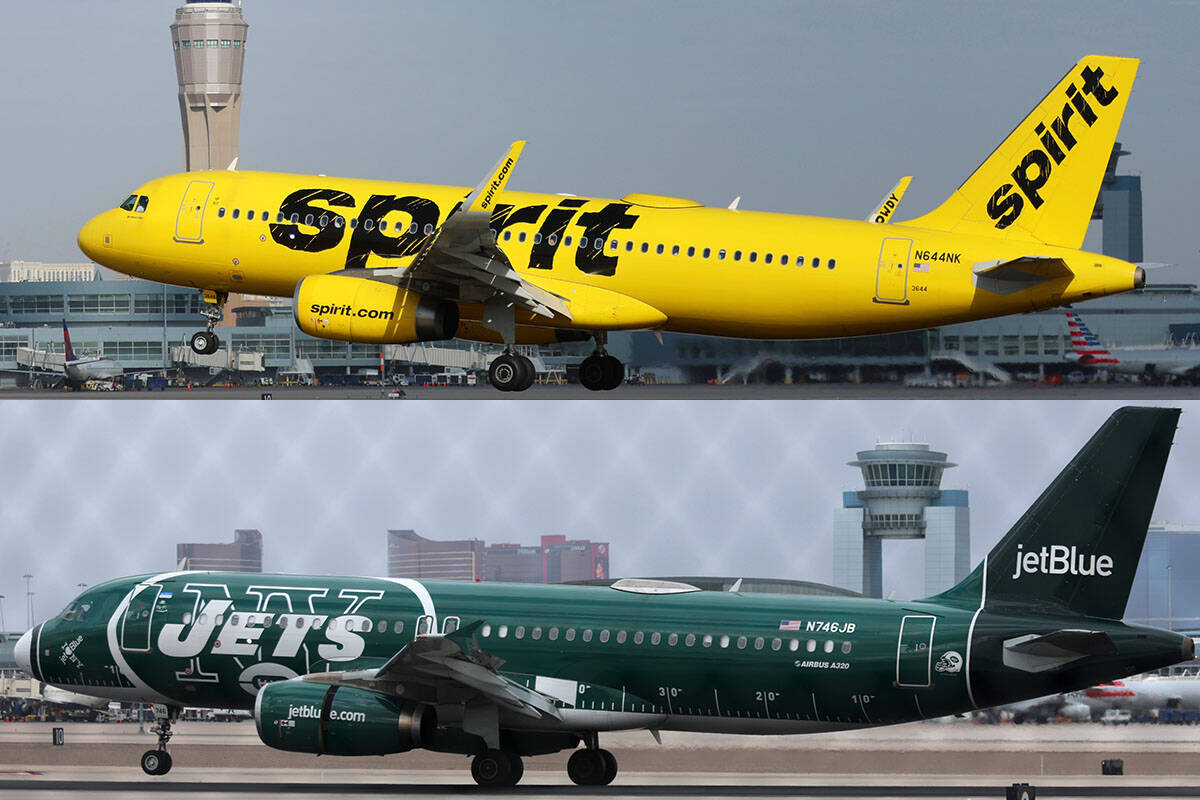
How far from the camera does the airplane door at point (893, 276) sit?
104ft

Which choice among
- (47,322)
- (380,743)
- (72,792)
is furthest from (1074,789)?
(47,322)

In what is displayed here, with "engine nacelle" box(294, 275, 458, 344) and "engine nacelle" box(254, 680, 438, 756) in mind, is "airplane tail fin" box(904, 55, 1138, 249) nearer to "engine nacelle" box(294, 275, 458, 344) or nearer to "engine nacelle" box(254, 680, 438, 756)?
"engine nacelle" box(294, 275, 458, 344)

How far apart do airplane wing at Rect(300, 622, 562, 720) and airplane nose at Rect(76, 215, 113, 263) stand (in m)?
11.0

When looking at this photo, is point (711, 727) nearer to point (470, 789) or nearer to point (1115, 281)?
point (470, 789)

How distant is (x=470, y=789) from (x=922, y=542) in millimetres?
34893

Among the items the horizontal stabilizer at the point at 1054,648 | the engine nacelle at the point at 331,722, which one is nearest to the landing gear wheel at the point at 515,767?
the engine nacelle at the point at 331,722

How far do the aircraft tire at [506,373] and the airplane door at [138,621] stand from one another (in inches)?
269

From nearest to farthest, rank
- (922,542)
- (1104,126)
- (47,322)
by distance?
(1104,126)
(922,542)
(47,322)

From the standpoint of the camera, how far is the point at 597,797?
102ft

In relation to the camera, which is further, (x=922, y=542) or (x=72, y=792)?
(x=922, y=542)

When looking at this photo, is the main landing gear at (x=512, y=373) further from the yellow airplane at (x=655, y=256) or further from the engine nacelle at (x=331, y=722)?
the engine nacelle at (x=331, y=722)

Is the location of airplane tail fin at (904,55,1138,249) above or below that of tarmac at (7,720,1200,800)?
above

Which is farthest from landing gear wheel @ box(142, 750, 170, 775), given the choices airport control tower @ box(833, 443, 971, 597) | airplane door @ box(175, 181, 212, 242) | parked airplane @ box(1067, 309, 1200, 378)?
airport control tower @ box(833, 443, 971, 597)

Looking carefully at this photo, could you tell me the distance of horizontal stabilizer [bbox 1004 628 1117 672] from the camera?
1125 inches
